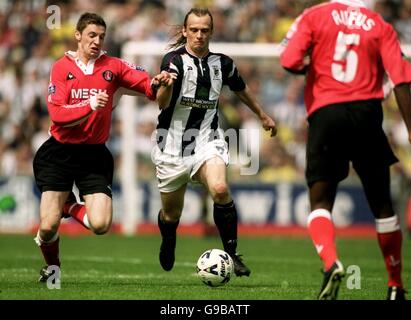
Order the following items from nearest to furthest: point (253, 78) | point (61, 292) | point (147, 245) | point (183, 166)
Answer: point (61, 292)
point (183, 166)
point (147, 245)
point (253, 78)

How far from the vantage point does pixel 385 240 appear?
7.71 m

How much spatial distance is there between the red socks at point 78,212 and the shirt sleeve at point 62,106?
918 millimetres

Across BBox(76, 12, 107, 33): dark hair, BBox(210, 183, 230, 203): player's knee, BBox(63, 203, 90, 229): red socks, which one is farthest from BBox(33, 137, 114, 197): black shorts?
BBox(76, 12, 107, 33): dark hair

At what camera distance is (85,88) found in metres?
9.42

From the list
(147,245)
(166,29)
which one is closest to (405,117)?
(147,245)

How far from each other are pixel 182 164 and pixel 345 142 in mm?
2550

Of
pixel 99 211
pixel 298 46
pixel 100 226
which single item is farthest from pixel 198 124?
pixel 298 46

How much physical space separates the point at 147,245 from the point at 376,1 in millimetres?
8323

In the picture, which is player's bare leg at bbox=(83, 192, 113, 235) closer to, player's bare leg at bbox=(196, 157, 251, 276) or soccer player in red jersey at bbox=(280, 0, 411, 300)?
player's bare leg at bbox=(196, 157, 251, 276)

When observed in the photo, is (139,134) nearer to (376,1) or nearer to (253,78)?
(253,78)

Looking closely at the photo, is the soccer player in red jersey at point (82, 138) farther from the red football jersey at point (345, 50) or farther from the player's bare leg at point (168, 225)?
the red football jersey at point (345, 50)

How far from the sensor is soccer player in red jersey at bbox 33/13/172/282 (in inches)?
368

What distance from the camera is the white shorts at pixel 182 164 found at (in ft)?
31.7

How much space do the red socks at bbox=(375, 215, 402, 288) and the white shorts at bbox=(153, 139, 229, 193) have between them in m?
2.32
